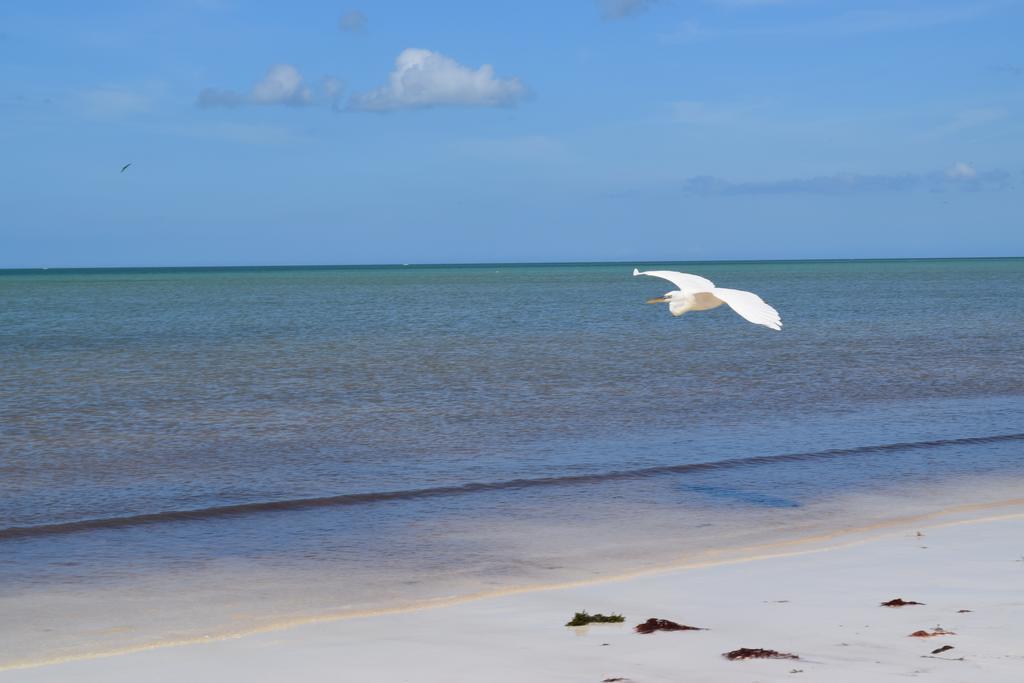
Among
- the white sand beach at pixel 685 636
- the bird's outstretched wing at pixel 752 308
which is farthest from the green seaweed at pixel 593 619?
the bird's outstretched wing at pixel 752 308

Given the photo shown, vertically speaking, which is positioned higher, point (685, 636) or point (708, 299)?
point (708, 299)

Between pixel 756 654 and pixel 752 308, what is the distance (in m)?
4.91

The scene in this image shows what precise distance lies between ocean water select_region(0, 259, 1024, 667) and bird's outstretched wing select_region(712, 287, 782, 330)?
2.11 metres

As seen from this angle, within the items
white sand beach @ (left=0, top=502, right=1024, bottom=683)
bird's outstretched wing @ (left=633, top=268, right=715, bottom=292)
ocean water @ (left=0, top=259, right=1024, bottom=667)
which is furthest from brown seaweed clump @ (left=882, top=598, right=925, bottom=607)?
bird's outstretched wing @ (left=633, top=268, right=715, bottom=292)

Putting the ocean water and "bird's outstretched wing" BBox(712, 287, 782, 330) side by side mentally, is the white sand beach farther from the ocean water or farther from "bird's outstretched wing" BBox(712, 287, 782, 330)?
"bird's outstretched wing" BBox(712, 287, 782, 330)

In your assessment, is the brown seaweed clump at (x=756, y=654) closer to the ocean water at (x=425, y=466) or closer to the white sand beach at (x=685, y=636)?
the white sand beach at (x=685, y=636)

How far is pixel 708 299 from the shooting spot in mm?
12898

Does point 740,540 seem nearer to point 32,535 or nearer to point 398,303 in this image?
point 32,535

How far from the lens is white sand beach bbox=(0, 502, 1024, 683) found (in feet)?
20.9

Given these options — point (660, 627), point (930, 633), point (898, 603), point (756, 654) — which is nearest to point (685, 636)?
point (660, 627)

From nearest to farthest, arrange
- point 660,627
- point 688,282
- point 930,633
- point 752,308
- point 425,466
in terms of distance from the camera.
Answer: point 930,633 < point 660,627 < point 752,308 < point 688,282 < point 425,466

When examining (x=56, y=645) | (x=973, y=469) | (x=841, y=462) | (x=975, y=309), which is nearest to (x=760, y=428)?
(x=841, y=462)

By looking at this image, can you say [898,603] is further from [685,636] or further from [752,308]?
[752,308]

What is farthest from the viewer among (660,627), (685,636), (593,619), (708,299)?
(708,299)
